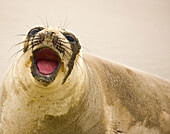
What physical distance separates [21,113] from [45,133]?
0.74 feet

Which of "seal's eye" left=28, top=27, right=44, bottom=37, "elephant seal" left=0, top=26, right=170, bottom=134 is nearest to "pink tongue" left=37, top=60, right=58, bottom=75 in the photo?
"elephant seal" left=0, top=26, right=170, bottom=134

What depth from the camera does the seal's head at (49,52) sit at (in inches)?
63.7

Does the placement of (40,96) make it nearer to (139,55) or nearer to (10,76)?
(10,76)

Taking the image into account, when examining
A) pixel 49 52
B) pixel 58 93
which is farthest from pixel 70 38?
pixel 58 93

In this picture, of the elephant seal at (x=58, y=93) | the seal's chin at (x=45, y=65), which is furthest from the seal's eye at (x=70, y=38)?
the seal's chin at (x=45, y=65)

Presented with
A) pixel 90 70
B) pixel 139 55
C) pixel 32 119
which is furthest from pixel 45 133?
pixel 139 55

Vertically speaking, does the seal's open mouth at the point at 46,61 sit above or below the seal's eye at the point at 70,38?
below

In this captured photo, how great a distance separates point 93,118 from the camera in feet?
6.89

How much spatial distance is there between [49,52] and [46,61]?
0.06 meters

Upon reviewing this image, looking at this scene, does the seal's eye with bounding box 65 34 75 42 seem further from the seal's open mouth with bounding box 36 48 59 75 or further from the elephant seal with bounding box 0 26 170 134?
the seal's open mouth with bounding box 36 48 59 75

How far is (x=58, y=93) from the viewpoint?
1796 mm

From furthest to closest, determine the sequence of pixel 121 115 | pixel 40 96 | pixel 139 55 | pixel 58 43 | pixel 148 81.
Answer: pixel 139 55 → pixel 148 81 → pixel 121 115 → pixel 40 96 → pixel 58 43

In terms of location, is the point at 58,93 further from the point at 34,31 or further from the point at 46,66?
the point at 34,31

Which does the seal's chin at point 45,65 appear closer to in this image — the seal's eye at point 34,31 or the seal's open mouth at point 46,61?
the seal's open mouth at point 46,61
